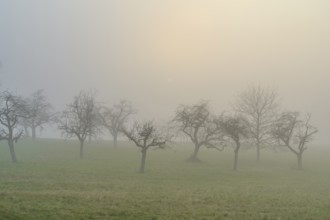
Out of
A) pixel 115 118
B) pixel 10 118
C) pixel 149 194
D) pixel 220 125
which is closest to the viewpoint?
pixel 149 194

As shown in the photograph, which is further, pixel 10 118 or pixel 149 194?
pixel 10 118

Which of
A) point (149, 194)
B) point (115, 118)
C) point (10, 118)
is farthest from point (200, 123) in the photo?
point (149, 194)

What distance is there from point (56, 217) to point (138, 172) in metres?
24.6

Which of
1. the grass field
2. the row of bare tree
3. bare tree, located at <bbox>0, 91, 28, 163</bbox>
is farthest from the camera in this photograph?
the row of bare tree

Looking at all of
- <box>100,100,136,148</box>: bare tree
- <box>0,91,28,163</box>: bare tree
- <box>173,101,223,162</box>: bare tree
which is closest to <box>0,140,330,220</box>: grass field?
<box>0,91,28,163</box>: bare tree

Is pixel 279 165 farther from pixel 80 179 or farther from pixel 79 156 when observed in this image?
pixel 80 179

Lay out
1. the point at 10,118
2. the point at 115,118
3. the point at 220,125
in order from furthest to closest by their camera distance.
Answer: the point at 115,118 → the point at 220,125 → the point at 10,118

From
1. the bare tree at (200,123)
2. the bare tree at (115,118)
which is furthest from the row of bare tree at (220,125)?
the bare tree at (115,118)

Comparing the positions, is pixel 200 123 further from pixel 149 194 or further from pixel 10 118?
pixel 149 194

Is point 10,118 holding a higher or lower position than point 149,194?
higher

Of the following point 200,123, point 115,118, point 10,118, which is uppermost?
point 115,118

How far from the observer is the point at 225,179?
39.3 m

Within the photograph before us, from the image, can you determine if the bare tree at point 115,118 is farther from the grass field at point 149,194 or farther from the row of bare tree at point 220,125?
the grass field at point 149,194

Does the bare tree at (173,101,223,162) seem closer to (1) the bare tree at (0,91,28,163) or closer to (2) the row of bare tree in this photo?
(2) the row of bare tree
